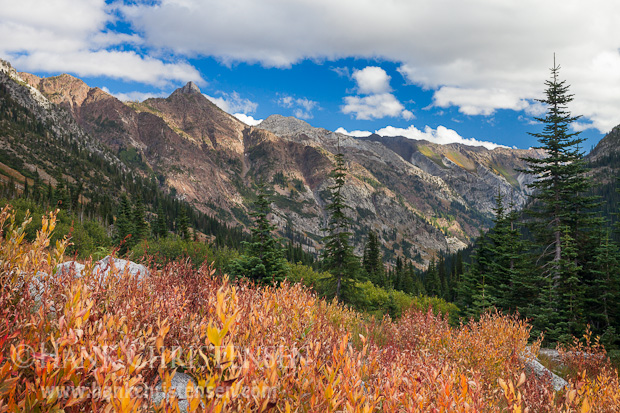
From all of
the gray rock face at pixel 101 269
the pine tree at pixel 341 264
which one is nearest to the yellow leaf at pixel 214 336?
the gray rock face at pixel 101 269

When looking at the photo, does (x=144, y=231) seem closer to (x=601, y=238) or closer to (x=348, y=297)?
(x=348, y=297)

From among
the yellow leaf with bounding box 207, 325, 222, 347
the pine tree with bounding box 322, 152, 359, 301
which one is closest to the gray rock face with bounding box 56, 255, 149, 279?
the yellow leaf with bounding box 207, 325, 222, 347

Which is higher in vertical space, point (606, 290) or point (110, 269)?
point (110, 269)

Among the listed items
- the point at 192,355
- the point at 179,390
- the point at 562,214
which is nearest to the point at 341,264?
the point at 562,214

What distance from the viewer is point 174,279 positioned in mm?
5027

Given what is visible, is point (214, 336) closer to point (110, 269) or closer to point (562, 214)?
point (110, 269)

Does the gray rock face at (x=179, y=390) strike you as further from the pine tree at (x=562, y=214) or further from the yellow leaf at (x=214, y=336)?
the pine tree at (x=562, y=214)

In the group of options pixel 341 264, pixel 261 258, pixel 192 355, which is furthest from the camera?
pixel 341 264

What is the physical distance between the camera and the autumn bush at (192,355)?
1.76 metres

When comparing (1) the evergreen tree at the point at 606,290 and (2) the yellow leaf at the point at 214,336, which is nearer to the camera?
(2) the yellow leaf at the point at 214,336

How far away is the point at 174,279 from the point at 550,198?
74.0 feet

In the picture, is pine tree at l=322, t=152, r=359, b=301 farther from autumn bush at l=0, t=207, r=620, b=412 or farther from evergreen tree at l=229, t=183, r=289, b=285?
autumn bush at l=0, t=207, r=620, b=412

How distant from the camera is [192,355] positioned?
2584 mm

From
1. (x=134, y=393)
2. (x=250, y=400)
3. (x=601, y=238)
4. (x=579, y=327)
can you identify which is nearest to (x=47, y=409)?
(x=134, y=393)
